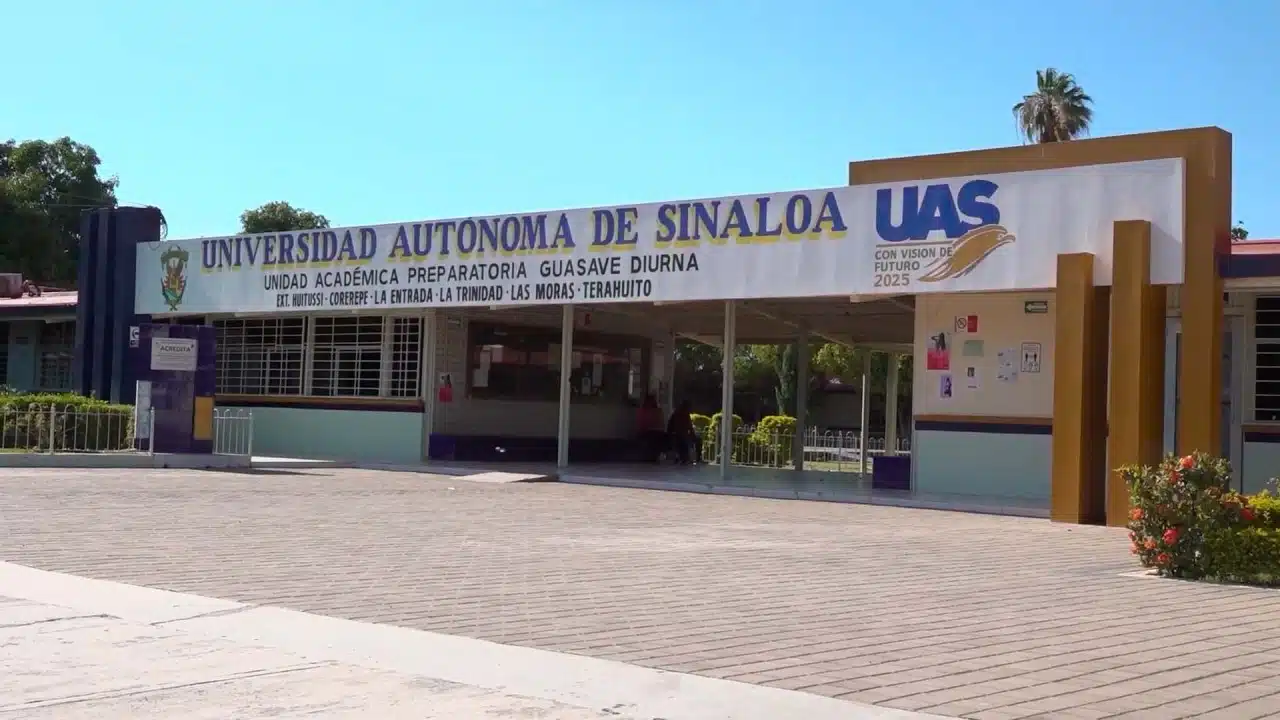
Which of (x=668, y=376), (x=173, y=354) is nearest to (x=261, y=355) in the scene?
(x=173, y=354)

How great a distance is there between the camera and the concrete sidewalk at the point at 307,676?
6605mm

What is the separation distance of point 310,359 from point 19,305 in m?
9.82

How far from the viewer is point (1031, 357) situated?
817 inches

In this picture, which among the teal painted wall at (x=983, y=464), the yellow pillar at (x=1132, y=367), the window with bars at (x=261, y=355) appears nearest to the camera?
the yellow pillar at (x=1132, y=367)

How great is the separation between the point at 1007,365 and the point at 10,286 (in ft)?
94.1

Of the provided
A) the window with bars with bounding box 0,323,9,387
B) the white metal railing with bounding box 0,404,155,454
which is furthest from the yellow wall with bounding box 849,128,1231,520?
the window with bars with bounding box 0,323,9,387

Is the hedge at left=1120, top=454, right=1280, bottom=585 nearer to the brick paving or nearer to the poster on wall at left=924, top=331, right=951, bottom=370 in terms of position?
the brick paving

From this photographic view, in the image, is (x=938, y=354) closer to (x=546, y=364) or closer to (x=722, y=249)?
(x=722, y=249)

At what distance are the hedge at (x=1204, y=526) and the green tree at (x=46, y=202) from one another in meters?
49.4

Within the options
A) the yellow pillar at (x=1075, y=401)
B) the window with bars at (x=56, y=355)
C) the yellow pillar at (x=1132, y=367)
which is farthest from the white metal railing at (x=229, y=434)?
the yellow pillar at (x=1132, y=367)

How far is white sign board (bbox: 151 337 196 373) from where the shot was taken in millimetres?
25219

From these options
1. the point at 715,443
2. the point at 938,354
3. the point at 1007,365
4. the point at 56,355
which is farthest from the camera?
the point at 56,355

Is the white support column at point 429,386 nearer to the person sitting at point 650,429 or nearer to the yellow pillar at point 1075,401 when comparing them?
the person sitting at point 650,429

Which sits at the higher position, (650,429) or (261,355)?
(261,355)
